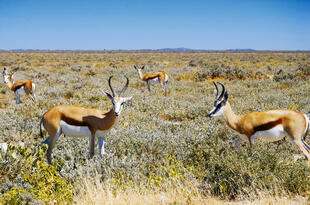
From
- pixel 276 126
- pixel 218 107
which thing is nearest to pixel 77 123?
pixel 218 107

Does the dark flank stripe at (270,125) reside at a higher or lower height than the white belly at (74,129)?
higher

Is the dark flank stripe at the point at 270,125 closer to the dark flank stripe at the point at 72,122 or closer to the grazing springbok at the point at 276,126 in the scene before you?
the grazing springbok at the point at 276,126

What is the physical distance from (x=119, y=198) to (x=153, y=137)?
259 centimetres

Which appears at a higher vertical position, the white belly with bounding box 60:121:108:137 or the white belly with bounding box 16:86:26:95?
the white belly with bounding box 60:121:108:137

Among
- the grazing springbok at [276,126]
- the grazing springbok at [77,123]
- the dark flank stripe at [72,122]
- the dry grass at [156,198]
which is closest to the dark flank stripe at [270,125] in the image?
the grazing springbok at [276,126]

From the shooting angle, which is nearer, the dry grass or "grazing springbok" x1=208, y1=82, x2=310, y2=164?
the dry grass

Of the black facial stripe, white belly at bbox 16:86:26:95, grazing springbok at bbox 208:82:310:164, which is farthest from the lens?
white belly at bbox 16:86:26:95

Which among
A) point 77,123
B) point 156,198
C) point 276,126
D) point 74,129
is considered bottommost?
point 156,198

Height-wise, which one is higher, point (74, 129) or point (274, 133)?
point (274, 133)

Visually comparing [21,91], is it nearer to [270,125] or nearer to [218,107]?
[218,107]

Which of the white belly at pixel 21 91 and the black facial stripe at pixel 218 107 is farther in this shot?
the white belly at pixel 21 91

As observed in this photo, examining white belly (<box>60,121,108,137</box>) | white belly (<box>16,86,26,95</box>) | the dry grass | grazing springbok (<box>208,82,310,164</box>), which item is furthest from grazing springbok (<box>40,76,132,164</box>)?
white belly (<box>16,86,26,95</box>)

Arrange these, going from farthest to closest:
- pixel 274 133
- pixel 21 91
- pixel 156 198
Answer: pixel 21 91 → pixel 274 133 → pixel 156 198

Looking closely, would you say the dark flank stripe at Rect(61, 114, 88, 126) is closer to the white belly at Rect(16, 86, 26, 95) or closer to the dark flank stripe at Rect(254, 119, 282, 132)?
the dark flank stripe at Rect(254, 119, 282, 132)
